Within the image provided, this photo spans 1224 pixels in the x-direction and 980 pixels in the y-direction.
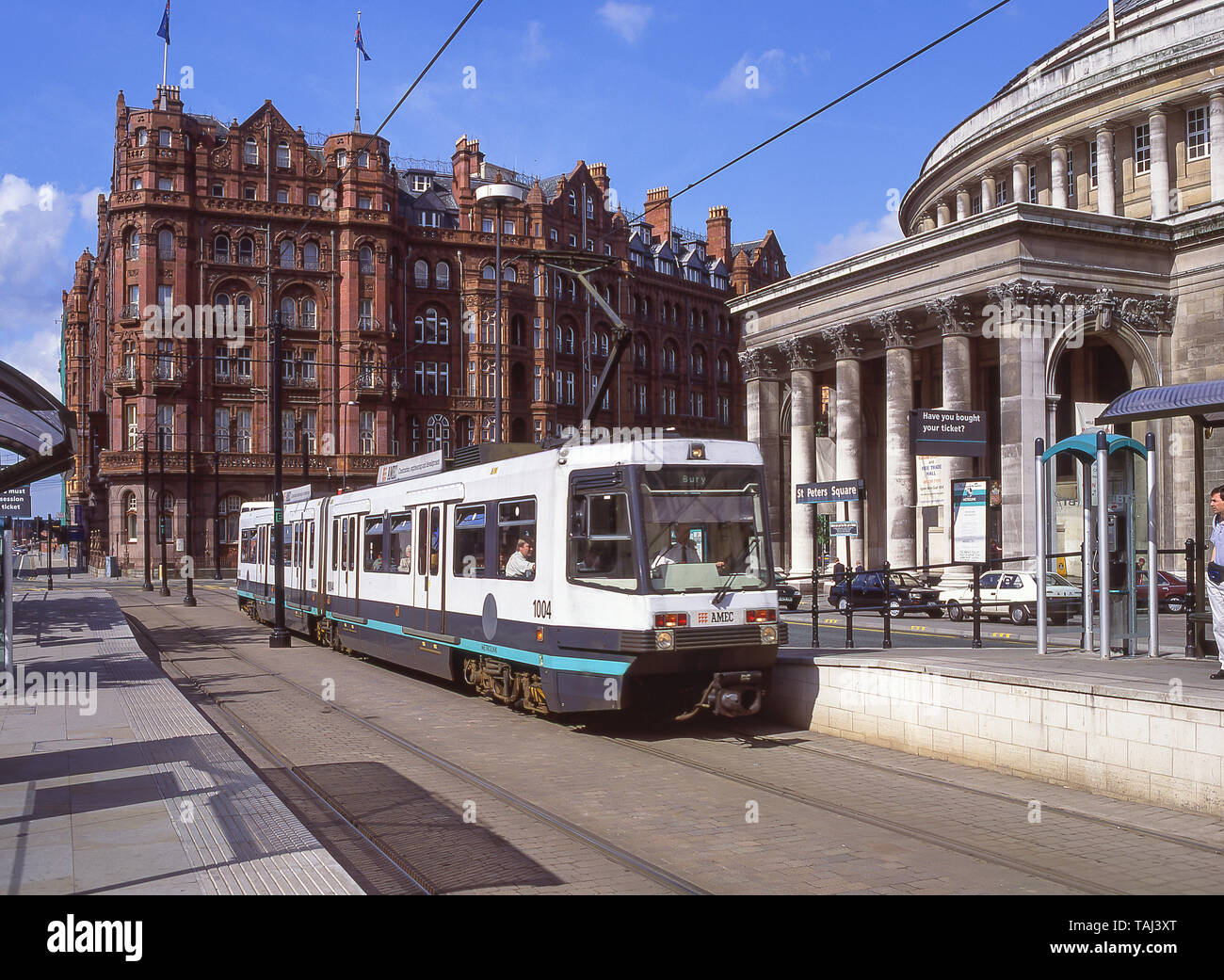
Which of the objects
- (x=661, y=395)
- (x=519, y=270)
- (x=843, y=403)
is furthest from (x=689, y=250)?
(x=843, y=403)

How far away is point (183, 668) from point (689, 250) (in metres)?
79.3

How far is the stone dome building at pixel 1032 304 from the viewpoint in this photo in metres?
37.7

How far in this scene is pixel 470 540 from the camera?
15484 millimetres

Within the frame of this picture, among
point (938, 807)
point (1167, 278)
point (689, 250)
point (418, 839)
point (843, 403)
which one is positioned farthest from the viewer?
point (689, 250)

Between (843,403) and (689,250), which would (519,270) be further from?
(843,403)

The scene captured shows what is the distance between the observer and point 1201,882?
721 centimetres

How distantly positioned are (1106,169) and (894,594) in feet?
80.2

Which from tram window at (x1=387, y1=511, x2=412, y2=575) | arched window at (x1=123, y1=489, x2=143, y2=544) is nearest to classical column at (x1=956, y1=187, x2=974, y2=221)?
tram window at (x1=387, y1=511, x2=412, y2=575)

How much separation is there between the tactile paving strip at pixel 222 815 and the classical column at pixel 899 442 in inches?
1224

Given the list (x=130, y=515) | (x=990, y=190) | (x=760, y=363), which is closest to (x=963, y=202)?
(x=990, y=190)

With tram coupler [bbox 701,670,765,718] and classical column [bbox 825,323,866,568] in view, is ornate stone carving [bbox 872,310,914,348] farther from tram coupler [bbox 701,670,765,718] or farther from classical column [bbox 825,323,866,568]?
tram coupler [bbox 701,670,765,718]

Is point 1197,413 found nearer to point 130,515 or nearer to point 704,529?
point 704,529

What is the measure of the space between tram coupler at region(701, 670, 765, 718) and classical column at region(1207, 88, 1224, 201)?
38.6 m

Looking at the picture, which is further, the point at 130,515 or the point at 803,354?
the point at 130,515
